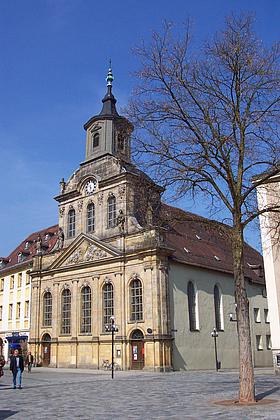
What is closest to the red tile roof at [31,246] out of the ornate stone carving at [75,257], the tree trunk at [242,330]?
the ornate stone carving at [75,257]

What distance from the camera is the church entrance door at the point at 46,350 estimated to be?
4309 cm

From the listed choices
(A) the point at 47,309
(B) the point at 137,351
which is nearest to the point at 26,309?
(A) the point at 47,309

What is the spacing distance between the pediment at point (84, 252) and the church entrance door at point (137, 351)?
6392 mm

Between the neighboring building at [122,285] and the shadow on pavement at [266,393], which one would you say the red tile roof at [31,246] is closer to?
the neighboring building at [122,285]

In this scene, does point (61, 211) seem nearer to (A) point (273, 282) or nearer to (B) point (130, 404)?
(A) point (273, 282)

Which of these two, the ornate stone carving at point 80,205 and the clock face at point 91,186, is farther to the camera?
the ornate stone carving at point 80,205

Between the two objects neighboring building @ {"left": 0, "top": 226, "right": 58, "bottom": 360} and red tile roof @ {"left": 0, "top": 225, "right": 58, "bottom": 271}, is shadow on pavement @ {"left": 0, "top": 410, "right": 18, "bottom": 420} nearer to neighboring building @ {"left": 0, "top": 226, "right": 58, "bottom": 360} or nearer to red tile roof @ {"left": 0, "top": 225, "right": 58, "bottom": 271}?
neighboring building @ {"left": 0, "top": 226, "right": 58, "bottom": 360}

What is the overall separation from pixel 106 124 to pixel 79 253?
1222 cm

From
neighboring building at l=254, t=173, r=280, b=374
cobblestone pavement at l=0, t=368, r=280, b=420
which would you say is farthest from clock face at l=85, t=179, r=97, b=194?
cobblestone pavement at l=0, t=368, r=280, b=420

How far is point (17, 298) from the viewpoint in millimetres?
50812

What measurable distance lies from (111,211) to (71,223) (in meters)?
5.76

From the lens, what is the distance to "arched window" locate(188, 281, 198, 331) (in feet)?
125

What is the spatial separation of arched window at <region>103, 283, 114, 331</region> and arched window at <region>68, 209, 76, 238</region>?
7.67m

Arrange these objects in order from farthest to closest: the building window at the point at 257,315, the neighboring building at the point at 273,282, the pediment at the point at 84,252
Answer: the building window at the point at 257,315 → the pediment at the point at 84,252 → the neighboring building at the point at 273,282
